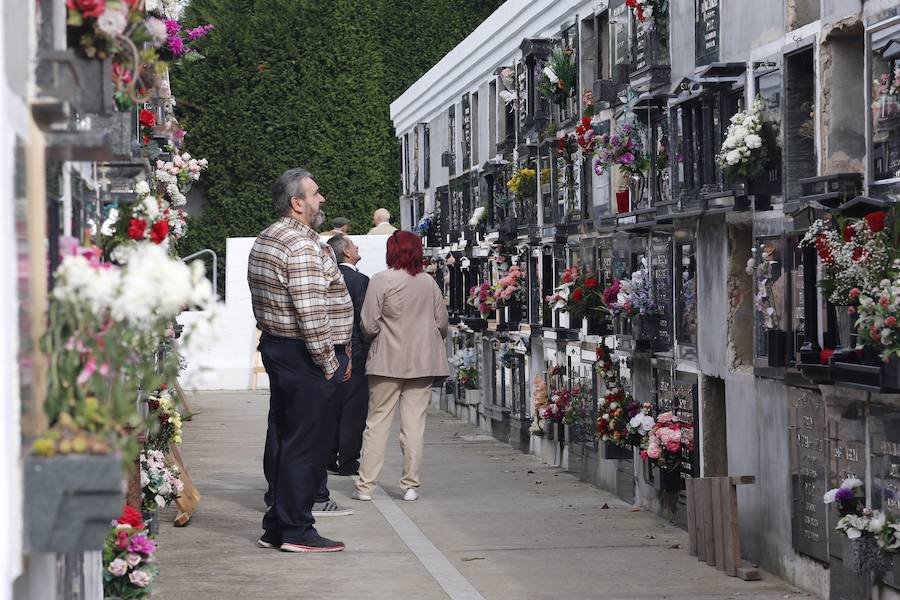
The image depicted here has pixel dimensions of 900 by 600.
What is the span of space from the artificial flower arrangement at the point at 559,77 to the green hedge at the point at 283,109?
18.6 m

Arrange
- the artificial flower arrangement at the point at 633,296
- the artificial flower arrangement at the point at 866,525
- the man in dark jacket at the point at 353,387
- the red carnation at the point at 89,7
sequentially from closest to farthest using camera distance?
1. the red carnation at the point at 89,7
2. the artificial flower arrangement at the point at 866,525
3. the artificial flower arrangement at the point at 633,296
4. the man in dark jacket at the point at 353,387

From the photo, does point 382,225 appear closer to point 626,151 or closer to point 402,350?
point 402,350

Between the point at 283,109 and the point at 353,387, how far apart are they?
20258mm

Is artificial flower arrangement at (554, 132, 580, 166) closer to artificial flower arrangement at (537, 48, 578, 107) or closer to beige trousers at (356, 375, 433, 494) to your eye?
artificial flower arrangement at (537, 48, 578, 107)

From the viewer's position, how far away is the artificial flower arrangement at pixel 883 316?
19.1 feet

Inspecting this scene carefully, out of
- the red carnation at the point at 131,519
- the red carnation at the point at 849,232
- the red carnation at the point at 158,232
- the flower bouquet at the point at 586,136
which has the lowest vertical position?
the red carnation at the point at 131,519

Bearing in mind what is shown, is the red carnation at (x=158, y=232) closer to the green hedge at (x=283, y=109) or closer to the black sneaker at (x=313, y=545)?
the black sneaker at (x=313, y=545)

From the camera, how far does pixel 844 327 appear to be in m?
7.02

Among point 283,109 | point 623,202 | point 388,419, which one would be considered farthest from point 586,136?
point 283,109

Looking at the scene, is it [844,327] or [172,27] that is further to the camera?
[172,27]

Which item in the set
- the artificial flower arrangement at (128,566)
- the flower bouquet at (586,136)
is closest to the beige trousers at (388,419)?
the flower bouquet at (586,136)

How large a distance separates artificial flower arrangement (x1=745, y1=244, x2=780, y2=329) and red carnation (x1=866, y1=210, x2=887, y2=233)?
1668 millimetres

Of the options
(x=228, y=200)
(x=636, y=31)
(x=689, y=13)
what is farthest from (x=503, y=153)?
(x=228, y=200)

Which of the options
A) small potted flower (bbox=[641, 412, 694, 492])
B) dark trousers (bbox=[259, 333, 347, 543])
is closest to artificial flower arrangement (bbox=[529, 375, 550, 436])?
small potted flower (bbox=[641, 412, 694, 492])
